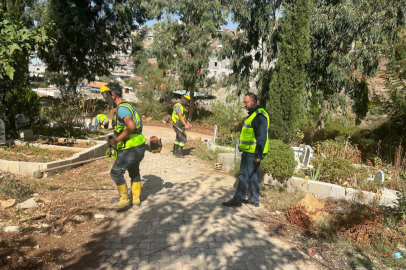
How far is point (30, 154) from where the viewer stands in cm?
738

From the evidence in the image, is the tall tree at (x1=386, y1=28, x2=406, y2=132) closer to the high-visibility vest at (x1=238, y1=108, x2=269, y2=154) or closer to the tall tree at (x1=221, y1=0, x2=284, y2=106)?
the tall tree at (x1=221, y1=0, x2=284, y2=106)

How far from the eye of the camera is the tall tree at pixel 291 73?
9.71 metres

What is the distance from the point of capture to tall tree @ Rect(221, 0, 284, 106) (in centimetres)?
1363

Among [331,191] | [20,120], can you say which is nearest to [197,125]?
[20,120]

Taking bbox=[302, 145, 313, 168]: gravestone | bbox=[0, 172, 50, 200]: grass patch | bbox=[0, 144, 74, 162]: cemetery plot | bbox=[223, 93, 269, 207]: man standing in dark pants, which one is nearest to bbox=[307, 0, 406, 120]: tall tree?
bbox=[302, 145, 313, 168]: gravestone

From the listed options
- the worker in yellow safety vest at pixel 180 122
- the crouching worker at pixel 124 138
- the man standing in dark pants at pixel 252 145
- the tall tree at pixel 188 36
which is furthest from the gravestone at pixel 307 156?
the tall tree at pixel 188 36

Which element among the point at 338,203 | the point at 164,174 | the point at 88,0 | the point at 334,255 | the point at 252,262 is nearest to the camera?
the point at 252,262

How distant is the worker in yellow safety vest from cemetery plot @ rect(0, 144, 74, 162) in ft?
9.60

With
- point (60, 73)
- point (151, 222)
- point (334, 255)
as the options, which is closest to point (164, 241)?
point (151, 222)

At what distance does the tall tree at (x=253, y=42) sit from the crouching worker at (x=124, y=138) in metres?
10.3

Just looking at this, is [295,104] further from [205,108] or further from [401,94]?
[205,108]

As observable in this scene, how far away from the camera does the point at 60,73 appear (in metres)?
22.1

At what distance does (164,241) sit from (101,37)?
1890 cm

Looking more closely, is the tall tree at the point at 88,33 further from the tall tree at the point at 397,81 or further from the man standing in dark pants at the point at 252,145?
the man standing in dark pants at the point at 252,145
